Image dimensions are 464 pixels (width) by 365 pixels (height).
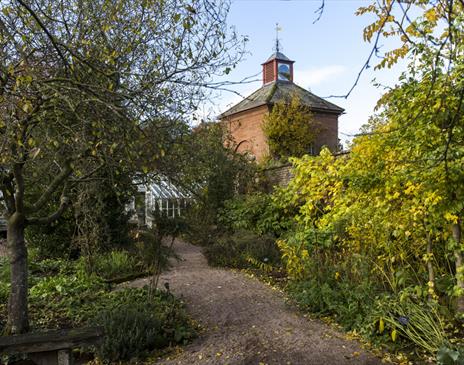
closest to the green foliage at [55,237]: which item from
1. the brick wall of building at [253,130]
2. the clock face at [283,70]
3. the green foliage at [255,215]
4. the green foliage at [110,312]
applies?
the green foliage at [110,312]

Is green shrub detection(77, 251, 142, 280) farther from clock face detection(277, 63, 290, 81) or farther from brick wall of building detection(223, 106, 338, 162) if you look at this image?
clock face detection(277, 63, 290, 81)

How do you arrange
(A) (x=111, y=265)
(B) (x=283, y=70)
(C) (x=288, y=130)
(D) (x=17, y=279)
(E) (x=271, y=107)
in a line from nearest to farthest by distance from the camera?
(D) (x=17, y=279) < (A) (x=111, y=265) < (C) (x=288, y=130) < (E) (x=271, y=107) < (B) (x=283, y=70)

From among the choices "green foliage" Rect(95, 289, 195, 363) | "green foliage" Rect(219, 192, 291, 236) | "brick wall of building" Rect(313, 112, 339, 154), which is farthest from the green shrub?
"brick wall of building" Rect(313, 112, 339, 154)

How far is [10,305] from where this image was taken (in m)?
5.11

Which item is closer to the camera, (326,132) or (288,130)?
(288,130)

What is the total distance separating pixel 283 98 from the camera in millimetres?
21406

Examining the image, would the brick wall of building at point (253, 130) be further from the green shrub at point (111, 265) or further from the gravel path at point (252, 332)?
the gravel path at point (252, 332)

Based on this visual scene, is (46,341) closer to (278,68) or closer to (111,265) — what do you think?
(111,265)

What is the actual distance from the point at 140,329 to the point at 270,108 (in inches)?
713

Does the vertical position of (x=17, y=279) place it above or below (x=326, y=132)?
below

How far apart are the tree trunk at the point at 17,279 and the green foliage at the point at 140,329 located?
2.79 ft

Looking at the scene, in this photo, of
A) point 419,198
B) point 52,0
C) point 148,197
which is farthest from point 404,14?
point 148,197

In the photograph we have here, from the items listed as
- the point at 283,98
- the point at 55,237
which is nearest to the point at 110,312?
the point at 55,237

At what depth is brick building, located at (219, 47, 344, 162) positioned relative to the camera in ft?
72.5
